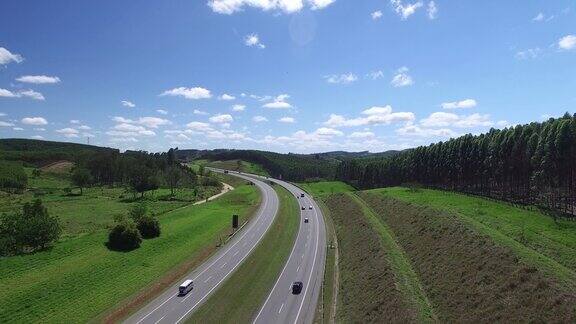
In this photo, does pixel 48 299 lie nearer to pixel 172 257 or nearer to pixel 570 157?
pixel 172 257

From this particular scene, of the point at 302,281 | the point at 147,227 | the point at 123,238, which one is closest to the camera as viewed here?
the point at 302,281

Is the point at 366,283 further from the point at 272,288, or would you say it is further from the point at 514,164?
the point at 514,164

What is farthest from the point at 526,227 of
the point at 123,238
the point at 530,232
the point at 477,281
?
the point at 123,238

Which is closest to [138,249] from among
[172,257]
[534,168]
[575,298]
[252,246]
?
[172,257]

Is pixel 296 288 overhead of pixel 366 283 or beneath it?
beneath

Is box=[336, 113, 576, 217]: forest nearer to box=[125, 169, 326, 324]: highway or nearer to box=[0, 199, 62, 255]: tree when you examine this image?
box=[125, 169, 326, 324]: highway

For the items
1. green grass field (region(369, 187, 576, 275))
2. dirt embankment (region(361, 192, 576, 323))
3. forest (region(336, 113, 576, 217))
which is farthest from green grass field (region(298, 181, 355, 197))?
dirt embankment (region(361, 192, 576, 323))
